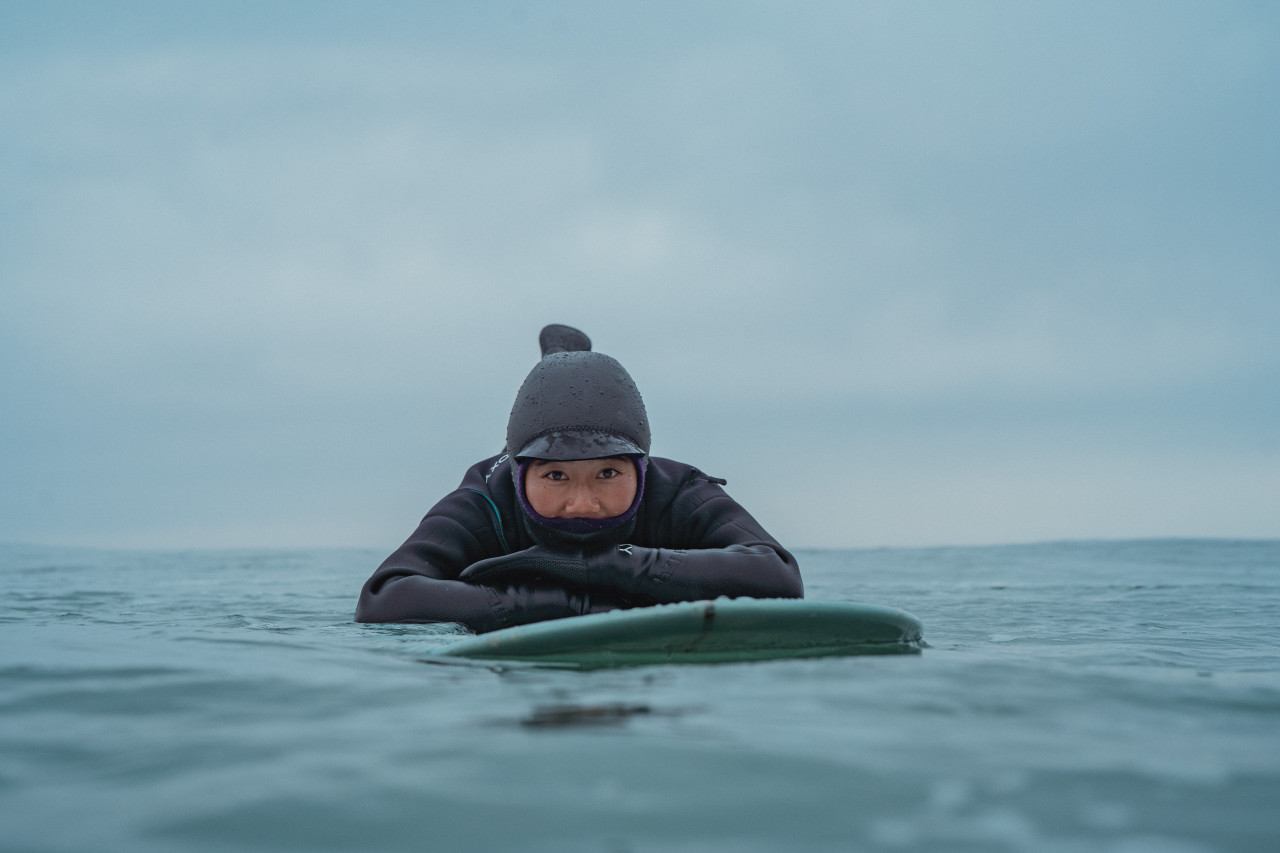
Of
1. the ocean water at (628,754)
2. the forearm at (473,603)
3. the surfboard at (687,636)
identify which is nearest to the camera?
the ocean water at (628,754)

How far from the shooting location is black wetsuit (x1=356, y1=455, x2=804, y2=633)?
12.2ft

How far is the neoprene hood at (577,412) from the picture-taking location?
405 centimetres

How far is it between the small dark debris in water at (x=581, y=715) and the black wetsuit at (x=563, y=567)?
1.72 meters

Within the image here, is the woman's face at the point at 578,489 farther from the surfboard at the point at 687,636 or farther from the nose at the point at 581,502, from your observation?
the surfboard at the point at 687,636

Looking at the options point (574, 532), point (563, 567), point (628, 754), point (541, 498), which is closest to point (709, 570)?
point (563, 567)

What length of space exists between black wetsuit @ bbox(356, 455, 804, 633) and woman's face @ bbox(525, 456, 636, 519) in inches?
5.8

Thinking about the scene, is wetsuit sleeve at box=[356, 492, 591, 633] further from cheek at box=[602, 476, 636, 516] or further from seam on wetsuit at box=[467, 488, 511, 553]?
cheek at box=[602, 476, 636, 516]

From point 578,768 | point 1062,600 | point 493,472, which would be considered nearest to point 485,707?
point 578,768

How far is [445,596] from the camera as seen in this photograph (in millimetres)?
3719

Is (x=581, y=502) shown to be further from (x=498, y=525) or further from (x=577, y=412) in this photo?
(x=498, y=525)

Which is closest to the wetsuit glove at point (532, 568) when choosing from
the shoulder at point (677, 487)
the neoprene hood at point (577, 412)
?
the neoprene hood at point (577, 412)

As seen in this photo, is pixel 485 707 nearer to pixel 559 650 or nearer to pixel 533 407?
pixel 559 650

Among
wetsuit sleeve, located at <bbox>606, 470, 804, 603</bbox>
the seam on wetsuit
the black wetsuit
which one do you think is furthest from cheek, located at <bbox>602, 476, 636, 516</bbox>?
the seam on wetsuit

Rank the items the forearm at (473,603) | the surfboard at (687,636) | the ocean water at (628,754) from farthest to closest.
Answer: the forearm at (473,603) → the surfboard at (687,636) → the ocean water at (628,754)
